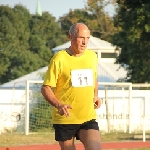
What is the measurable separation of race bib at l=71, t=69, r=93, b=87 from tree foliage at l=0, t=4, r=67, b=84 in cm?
6242

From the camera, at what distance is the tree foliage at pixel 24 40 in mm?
71812

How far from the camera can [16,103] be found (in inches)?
1086

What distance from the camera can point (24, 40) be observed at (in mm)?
77562

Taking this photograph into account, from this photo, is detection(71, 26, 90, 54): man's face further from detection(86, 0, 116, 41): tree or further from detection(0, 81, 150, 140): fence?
detection(86, 0, 116, 41): tree

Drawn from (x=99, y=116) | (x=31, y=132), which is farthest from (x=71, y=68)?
(x=99, y=116)

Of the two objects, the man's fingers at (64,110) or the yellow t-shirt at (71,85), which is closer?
the man's fingers at (64,110)

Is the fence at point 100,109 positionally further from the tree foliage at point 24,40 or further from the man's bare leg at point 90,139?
the tree foliage at point 24,40

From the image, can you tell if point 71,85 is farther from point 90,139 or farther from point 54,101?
point 90,139

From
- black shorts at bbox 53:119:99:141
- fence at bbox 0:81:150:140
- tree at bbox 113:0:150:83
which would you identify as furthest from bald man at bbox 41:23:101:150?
tree at bbox 113:0:150:83

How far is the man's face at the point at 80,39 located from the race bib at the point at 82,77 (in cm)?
25

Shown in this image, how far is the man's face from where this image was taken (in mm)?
7762

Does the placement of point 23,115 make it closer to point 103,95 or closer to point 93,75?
point 103,95

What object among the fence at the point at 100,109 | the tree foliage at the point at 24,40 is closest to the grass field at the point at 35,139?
the fence at the point at 100,109

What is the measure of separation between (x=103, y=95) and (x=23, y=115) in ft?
11.8
